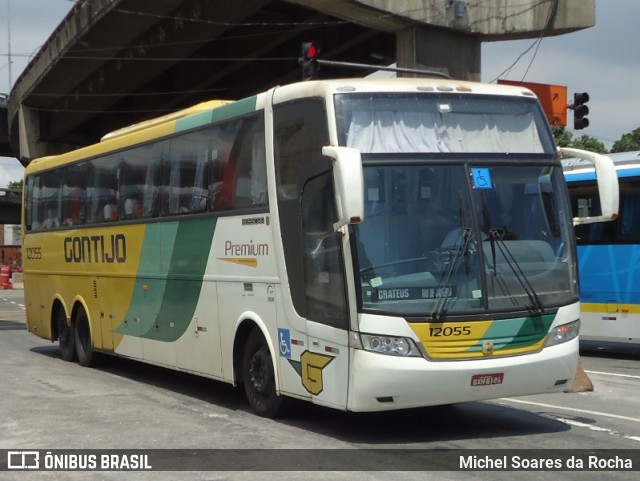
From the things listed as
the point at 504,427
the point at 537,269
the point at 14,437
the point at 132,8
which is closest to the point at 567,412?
the point at 504,427

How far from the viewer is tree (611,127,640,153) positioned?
75.2m

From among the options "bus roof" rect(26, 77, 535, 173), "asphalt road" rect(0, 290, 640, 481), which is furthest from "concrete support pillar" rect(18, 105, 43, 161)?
"asphalt road" rect(0, 290, 640, 481)

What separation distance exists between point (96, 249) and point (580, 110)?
14443 mm

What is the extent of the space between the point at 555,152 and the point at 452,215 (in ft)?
5.24

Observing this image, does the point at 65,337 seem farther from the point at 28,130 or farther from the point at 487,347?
the point at 28,130

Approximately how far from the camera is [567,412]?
448 inches

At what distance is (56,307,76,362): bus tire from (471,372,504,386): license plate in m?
10.2

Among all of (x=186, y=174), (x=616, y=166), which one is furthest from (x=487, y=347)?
(x=616, y=166)

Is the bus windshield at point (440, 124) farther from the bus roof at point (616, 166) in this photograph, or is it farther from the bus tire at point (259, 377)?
the bus roof at point (616, 166)

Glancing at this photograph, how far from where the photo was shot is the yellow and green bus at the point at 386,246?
9.15 metres

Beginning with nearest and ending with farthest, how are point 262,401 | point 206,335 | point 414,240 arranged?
point 414,240
point 262,401
point 206,335

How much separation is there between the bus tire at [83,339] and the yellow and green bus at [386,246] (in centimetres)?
526

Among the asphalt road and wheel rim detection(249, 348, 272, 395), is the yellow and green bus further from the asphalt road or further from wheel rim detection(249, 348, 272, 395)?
the asphalt road

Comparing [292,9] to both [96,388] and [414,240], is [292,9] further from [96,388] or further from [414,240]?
[414,240]
